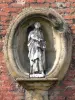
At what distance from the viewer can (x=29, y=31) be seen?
5242mm

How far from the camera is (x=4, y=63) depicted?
5.15m

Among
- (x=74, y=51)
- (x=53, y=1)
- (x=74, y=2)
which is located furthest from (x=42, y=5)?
(x=74, y=51)

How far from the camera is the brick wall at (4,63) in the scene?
200 inches

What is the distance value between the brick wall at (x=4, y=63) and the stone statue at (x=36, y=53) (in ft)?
1.11

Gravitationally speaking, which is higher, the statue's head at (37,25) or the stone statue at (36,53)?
the statue's head at (37,25)

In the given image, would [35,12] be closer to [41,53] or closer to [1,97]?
[41,53]

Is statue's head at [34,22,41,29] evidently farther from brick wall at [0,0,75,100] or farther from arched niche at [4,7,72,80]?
brick wall at [0,0,75,100]

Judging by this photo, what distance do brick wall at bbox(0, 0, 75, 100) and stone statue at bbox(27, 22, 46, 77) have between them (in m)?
0.34

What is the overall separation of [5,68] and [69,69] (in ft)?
3.18


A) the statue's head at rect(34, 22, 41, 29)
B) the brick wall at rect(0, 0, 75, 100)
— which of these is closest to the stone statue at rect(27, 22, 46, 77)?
the statue's head at rect(34, 22, 41, 29)

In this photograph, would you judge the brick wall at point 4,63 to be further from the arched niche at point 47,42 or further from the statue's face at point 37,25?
the statue's face at point 37,25

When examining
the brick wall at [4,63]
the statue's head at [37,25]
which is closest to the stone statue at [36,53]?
the statue's head at [37,25]

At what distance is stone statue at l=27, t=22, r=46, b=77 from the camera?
4988mm

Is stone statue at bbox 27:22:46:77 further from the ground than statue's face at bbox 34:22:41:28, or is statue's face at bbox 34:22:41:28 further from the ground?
statue's face at bbox 34:22:41:28
